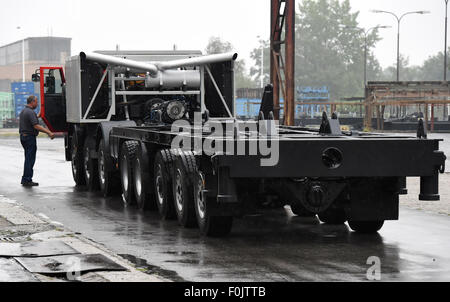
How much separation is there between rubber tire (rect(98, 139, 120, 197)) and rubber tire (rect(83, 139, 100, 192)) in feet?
2.55

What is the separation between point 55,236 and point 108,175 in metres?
5.67

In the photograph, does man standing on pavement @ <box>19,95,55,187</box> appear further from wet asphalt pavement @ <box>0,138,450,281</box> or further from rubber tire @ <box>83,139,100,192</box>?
wet asphalt pavement @ <box>0,138,450,281</box>

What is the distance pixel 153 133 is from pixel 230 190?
10.6 feet

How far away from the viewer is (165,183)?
1331 centimetres

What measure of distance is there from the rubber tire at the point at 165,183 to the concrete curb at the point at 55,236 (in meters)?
1.52

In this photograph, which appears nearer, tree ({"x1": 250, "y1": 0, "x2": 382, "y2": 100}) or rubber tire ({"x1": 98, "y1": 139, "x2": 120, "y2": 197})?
rubber tire ({"x1": 98, "y1": 139, "x2": 120, "y2": 197})

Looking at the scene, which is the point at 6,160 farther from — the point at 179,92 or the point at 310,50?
the point at 310,50

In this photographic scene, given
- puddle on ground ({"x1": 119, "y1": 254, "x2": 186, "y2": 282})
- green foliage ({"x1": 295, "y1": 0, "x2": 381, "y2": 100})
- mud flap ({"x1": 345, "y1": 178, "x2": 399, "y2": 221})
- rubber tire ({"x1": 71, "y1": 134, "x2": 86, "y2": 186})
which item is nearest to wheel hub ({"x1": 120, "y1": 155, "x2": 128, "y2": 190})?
rubber tire ({"x1": 71, "y1": 134, "x2": 86, "y2": 186})

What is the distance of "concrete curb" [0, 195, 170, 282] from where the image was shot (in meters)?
8.59

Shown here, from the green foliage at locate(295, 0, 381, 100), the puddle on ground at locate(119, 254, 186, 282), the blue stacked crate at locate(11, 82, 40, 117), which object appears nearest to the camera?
the puddle on ground at locate(119, 254, 186, 282)

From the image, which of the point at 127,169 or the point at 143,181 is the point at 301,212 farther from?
the point at 127,169

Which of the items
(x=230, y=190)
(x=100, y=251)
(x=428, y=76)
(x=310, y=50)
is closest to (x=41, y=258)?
(x=100, y=251)

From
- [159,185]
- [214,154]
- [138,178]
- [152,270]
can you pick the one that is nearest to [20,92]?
[138,178]

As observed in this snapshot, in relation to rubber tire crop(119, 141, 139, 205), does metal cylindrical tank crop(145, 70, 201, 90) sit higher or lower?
higher
